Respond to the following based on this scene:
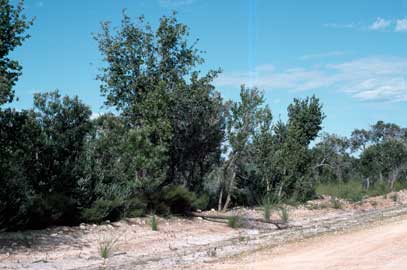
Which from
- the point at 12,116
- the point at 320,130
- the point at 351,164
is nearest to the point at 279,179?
the point at 320,130

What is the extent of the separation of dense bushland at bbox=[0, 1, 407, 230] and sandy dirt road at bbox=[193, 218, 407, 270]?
6.32 m

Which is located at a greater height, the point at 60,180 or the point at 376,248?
the point at 60,180

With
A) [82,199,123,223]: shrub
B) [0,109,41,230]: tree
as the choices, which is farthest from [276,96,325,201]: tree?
[0,109,41,230]: tree

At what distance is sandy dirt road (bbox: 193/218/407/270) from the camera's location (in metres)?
10.9

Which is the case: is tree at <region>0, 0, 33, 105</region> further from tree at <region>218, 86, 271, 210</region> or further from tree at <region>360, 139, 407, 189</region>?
tree at <region>360, 139, 407, 189</region>

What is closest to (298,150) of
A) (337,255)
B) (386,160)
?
(337,255)

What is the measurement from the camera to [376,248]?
13.0 meters

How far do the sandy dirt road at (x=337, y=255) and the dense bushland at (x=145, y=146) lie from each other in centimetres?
632

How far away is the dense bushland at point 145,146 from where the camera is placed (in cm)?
1509

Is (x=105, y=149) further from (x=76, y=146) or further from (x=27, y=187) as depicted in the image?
(x=27, y=187)

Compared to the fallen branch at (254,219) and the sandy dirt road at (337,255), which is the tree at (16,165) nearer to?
the sandy dirt road at (337,255)

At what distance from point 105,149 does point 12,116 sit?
215 inches

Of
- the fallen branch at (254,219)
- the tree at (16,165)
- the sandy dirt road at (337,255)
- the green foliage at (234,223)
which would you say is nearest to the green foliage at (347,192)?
the fallen branch at (254,219)

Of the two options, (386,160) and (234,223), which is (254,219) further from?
(386,160)
